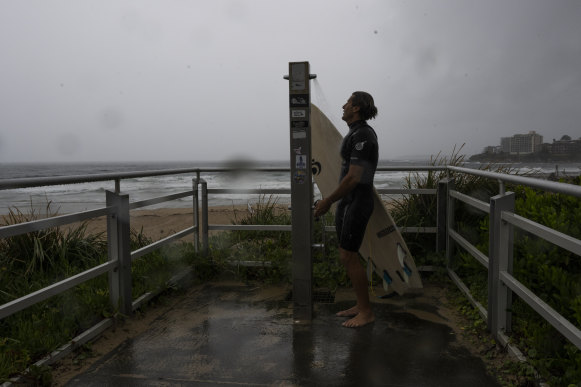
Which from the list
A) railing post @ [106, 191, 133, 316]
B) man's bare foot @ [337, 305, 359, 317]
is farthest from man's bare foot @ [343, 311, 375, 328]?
Answer: railing post @ [106, 191, 133, 316]

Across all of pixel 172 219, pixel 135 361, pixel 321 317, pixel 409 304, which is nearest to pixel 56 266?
pixel 135 361

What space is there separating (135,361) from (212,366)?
52 centimetres

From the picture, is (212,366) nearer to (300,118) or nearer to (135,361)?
(135,361)

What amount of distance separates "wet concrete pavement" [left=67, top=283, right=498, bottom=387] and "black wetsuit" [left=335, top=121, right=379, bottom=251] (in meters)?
0.73

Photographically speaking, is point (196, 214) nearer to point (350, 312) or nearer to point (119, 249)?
point (119, 249)

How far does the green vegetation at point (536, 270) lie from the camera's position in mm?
2467

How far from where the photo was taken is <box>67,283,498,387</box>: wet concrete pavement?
268 centimetres

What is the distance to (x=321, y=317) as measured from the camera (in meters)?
3.77

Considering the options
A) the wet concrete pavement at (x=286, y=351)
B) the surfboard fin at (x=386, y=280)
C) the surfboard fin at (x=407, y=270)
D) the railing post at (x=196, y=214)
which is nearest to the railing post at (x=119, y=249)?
the wet concrete pavement at (x=286, y=351)

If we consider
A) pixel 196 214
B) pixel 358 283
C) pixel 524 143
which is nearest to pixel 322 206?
pixel 358 283

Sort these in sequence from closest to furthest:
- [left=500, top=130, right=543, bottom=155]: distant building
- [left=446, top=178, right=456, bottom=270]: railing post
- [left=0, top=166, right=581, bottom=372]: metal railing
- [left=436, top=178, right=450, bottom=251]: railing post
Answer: [left=0, top=166, right=581, bottom=372]: metal railing < [left=446, top=178, right=456, bottom=270]: railing post < [left=436, top=178, right=450, bottom=251]: railing post < [left=500, top=130, right=543, bottom=155]: distant building

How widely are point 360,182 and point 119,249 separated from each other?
193cm

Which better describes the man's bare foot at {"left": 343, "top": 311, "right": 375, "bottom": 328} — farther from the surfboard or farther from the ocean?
the ocean

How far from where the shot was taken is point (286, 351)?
10.1ft
